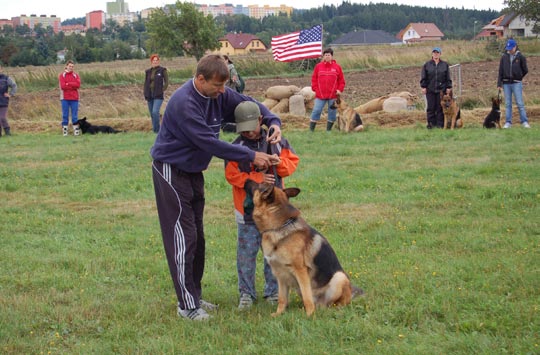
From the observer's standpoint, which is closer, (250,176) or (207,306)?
(250,176)

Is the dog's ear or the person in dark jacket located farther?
the person in dark jacket

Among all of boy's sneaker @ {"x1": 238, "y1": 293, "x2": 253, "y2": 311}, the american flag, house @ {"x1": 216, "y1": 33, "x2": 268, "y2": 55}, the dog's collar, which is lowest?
boy's sneaker @ {"x1": 238, "y1": 293, "x2": 253, "y2": 311}

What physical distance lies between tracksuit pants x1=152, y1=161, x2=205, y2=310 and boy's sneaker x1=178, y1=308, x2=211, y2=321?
3cm

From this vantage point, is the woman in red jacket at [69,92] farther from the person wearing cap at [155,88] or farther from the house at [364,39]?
the house at [364,39]

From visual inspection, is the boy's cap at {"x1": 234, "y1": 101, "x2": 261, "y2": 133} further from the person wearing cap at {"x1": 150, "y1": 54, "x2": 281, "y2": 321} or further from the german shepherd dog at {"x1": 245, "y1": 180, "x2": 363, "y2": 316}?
the german shepherd dog at {"x1": 245, "y1": 180, "x2": 363, "y2": 316}

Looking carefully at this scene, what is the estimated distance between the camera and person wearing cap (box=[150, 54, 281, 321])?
5277mm

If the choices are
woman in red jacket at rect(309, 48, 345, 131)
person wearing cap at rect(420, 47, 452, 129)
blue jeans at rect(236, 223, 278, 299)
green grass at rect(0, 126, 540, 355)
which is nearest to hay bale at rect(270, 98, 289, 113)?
woman in red jacket at rect(309, 48, 345, 131)

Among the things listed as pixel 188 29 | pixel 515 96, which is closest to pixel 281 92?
pixel 515 96

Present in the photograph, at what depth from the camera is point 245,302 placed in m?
5.97

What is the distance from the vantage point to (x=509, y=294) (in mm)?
5746

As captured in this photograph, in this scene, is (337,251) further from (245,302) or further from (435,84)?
(435,84)

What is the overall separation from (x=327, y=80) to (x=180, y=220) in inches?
498

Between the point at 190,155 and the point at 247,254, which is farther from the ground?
the point at 190,155

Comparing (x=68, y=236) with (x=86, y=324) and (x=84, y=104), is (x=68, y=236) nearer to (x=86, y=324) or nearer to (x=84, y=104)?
(x=86, y=324)
